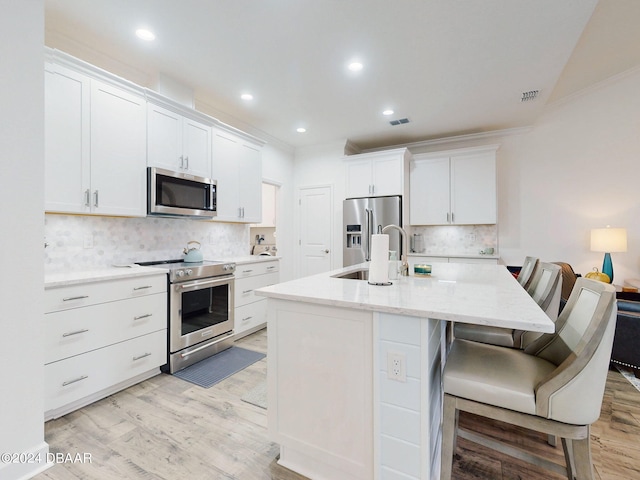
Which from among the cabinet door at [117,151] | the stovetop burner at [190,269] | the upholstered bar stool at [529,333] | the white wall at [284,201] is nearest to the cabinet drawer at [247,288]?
the stovetop burner at [190,269]

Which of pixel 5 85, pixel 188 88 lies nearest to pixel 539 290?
pixel 5 85

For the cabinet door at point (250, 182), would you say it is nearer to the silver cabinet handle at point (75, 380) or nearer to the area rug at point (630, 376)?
the silver cabinet handle at point (75, 380)

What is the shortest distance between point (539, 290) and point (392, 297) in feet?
4.65

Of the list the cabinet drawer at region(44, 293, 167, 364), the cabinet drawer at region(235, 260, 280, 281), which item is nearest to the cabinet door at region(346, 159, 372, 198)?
the cabinet drawer at region(235, 260, 280, 281)

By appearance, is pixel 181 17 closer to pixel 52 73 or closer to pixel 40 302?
pixel 52 73

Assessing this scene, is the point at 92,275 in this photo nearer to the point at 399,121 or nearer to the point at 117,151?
the point at 117,151

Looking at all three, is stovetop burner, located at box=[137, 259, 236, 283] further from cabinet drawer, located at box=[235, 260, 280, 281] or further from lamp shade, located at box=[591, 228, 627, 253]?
lamp shade, located at box=[591, 228, 627, 253]

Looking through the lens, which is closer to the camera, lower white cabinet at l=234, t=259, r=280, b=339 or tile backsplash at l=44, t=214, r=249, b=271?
tile backsplash at l=44, t=214, r=249, b=271

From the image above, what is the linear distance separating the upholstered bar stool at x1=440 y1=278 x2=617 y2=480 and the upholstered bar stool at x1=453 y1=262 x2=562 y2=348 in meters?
0.43

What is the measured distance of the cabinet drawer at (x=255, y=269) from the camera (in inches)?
137

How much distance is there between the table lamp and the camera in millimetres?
3471

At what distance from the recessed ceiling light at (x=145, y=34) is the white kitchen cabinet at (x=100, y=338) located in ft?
6.53

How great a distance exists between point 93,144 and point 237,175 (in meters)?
1.62

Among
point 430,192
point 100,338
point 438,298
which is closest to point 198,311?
point 100,338
